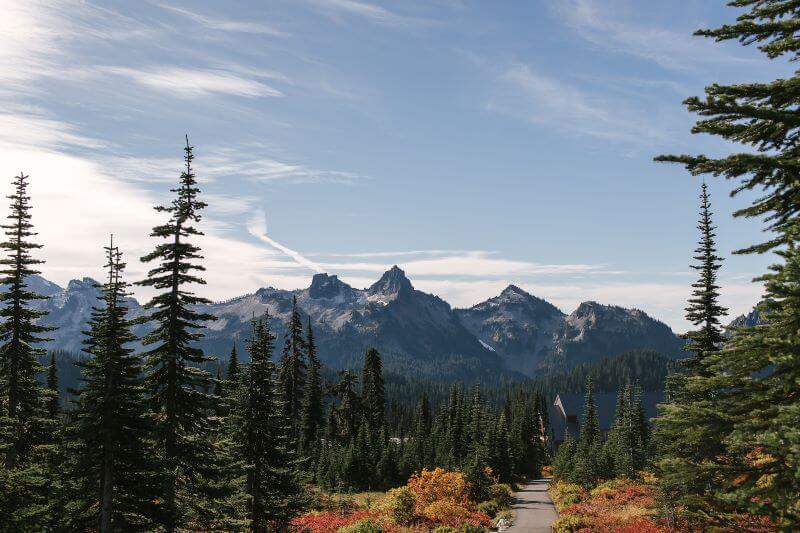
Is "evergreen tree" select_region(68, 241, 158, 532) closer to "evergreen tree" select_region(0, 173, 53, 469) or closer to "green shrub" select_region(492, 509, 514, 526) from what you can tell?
"evergreen tree" select_region(0, 173, 53, 469)

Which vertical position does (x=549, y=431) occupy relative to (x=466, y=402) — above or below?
below

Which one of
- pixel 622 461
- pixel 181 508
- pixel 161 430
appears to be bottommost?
pixel 622 461

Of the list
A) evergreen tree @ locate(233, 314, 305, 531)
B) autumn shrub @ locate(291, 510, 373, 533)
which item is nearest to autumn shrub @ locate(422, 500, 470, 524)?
autumn shrub @ locate(291, 510, 373, 533)

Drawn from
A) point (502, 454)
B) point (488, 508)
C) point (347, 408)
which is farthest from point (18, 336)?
point (502, 454)

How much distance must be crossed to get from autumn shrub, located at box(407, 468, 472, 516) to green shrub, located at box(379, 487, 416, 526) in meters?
0.76

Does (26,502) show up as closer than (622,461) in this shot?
Yes

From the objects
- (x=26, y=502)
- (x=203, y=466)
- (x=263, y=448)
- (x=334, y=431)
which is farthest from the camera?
(x=334, y=431)

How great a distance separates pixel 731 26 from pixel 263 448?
2658cm

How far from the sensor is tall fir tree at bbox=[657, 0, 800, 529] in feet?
25.5

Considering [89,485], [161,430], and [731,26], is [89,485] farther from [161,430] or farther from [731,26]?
[731,26]

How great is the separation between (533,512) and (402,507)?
572 inches

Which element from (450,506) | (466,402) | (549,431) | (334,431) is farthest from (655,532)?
(549,431)

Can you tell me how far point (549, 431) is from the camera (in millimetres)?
135125

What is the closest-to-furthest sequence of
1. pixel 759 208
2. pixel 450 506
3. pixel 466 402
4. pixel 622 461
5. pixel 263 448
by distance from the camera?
pixel 759 208 → pixel 263 448 → pixel 450 506 → pixel 622 461 → pixel 466 402
